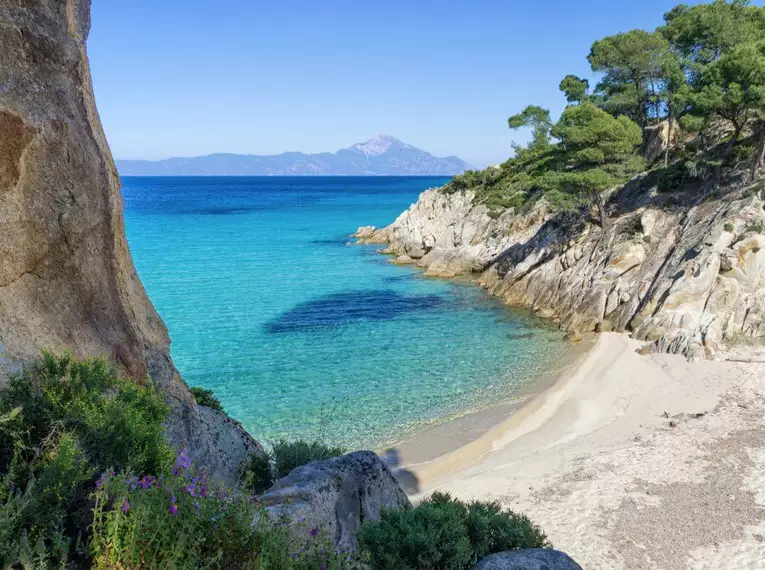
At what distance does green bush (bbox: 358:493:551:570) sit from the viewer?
7.38 meters

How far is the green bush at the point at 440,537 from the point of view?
738 cm

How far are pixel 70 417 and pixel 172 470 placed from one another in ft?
4.33

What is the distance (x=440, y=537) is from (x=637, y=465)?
31.8 feet

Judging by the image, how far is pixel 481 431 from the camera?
18359 mm

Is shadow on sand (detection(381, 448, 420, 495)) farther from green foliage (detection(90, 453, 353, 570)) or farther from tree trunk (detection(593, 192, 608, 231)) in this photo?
tree trunk (detection(593, 192, 608, 231))

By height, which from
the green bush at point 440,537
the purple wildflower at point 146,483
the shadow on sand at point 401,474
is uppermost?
the purple wildflower at point 146,483

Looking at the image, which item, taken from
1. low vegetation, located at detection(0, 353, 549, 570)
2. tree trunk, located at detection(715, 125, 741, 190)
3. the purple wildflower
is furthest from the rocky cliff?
the purple wildflower

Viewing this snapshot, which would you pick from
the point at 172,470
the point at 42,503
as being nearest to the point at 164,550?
the point at 42,503

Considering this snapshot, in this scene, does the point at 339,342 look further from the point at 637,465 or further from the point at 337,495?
the point at 337,495

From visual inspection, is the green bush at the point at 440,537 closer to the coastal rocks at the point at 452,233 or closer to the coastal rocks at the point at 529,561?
the coastal rocks at the point at 529,561

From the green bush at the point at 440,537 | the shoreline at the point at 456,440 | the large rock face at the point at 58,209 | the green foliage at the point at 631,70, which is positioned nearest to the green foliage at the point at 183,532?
the green bush at the point at 440,537

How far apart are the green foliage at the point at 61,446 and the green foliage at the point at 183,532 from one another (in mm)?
337

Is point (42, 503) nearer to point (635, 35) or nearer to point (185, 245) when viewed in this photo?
point (635, 35)

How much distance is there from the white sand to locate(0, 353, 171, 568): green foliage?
917 cm
